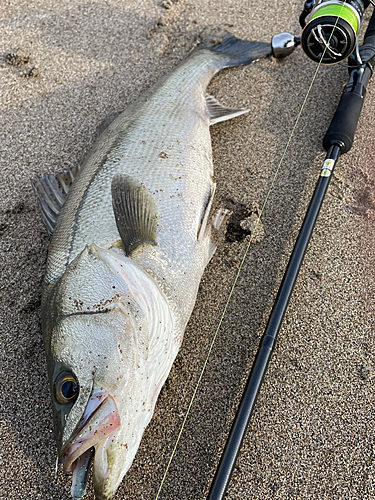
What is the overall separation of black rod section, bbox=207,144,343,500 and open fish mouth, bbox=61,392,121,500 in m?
0.51

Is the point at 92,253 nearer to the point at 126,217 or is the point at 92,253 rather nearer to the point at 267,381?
the point at 126,217

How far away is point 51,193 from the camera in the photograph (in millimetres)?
2611

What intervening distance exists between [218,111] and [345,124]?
1.00 meters

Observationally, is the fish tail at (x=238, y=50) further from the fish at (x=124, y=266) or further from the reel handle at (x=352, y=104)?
the reel handle at (x=352, y=104)

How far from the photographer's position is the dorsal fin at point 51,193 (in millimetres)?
2490

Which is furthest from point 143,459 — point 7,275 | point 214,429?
point 7,275

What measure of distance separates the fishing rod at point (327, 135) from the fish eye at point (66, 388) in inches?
29.2

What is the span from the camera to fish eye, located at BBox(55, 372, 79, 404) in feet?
5.44

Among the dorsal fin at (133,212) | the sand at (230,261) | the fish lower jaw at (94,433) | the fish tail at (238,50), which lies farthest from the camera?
the fish tail at (238,50)

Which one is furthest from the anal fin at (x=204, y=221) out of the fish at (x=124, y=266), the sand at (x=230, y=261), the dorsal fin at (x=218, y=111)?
the dorsal fin at (x=218, y=111)

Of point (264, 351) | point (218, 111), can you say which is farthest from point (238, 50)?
point (264, 351)

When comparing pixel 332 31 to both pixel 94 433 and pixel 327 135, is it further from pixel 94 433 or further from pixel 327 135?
pixel 94 433

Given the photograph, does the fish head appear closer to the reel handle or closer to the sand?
the sand

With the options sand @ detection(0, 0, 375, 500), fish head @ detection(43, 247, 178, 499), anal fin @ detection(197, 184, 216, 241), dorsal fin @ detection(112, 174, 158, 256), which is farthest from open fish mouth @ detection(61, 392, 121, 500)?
anal fin @ detection(197, 184, 216, 241)
